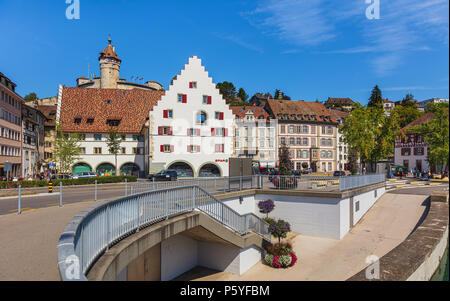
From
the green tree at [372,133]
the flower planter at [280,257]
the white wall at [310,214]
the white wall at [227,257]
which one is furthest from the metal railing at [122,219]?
the green tree at [372,133]

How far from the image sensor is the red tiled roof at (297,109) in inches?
2534

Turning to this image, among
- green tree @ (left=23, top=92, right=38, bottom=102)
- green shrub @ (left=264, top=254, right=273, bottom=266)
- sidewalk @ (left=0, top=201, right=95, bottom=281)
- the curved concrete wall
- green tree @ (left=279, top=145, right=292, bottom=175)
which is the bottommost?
green shrub @ (left=264, top=254, right=273, bottom=266)

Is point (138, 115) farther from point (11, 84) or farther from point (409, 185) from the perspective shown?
point (409, 185)

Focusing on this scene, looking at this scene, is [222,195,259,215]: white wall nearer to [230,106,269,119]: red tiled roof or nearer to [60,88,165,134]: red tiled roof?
[60,88,165,134]: red tiled roof

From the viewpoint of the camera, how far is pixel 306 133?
65.4m

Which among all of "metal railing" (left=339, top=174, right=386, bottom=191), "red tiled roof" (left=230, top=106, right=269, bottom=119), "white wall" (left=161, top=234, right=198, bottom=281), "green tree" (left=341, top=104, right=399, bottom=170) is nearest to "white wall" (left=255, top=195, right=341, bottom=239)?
"metal railing" (left=339, top=174, right=386, bottom=191)

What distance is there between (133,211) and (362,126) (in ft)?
91.9

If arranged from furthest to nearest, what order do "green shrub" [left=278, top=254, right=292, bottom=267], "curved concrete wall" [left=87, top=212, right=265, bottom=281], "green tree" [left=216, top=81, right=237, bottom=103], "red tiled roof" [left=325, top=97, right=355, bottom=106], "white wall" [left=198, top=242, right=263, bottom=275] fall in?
"red tiled roof" [left=325, top=97, right=355, bottom=106]
"green tree" [left=216, top=81, right=237, bottom=103]
"white wall" [left=198, top=242, right=263, bottom=275]
"green shrub" [left=278, top=254, right=292, bottom=267]
"curved concrete wall" [left=87, top=212, right=265, bottom=281]

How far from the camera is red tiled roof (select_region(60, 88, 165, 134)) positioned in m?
50.0

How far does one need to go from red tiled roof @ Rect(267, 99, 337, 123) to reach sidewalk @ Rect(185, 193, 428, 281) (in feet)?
141

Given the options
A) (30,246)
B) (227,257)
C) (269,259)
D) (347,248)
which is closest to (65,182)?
(227,257)

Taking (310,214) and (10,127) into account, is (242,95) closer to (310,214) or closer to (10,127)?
(10,127)

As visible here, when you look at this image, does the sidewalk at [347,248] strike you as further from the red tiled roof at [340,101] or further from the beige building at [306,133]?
the red tiled roof at [340,101]
